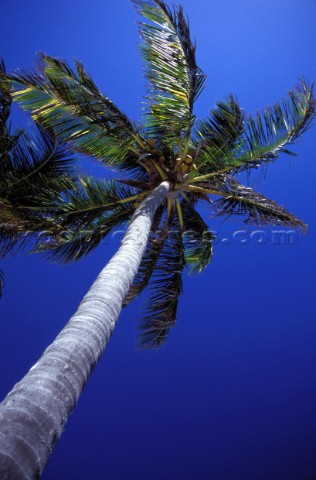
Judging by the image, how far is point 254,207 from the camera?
8.48 metres

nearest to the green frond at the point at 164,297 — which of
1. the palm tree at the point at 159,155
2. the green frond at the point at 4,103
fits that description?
the palm tree at the point at 159,155

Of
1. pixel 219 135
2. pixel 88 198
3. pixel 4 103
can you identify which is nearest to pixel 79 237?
pixel 88 198

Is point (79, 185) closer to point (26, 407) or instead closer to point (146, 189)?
point (146, 189)

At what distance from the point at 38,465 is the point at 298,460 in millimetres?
22872

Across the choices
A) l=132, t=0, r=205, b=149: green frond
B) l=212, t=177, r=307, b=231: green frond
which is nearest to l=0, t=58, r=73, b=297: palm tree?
l=132, t=0, r=205, b=149: green frond

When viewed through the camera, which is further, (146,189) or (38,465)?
(146,189)

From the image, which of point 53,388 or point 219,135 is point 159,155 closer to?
point 219,135

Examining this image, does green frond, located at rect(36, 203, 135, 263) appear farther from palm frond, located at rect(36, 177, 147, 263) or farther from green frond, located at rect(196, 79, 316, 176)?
green frond, located at rect(196, 79, 316, 176)

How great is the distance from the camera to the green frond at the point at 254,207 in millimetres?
8320

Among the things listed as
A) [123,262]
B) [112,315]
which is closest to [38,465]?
[112,315]

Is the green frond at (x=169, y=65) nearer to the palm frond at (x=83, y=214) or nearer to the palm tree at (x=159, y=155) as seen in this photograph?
the palm tree at (x=159, y=155)

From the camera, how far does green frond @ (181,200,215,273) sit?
30.9 ft

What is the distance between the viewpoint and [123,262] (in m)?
4.70

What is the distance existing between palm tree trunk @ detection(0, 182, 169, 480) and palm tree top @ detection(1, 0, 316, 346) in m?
4.26
